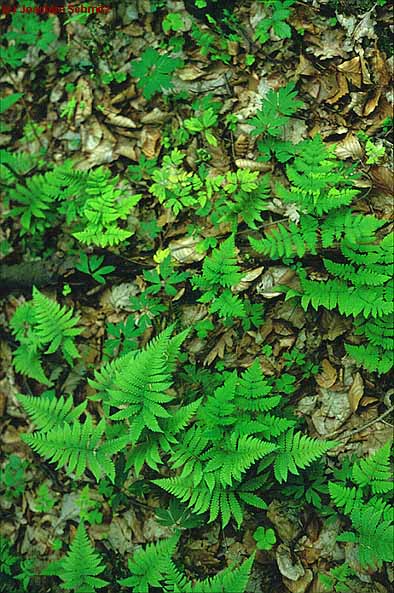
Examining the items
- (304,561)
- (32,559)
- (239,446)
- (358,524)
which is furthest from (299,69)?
(32,559)

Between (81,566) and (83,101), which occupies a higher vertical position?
(83,101)

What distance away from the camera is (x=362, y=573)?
3184 millimetres

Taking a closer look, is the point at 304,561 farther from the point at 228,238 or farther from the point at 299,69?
the point at 299,69

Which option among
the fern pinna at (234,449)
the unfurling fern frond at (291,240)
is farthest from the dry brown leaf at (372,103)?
the fern pinna at (234,449)

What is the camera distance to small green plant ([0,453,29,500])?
3983 millimetres

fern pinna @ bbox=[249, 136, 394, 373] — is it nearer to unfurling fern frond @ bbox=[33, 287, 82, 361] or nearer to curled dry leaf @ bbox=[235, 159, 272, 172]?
curled dry leaf @ bbox=[235, 159, 272, 172]

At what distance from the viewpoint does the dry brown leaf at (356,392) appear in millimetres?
3387

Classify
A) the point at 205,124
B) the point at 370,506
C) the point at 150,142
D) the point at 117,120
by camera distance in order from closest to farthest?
the point at 370,506 < the point at 205,124 < the point at 150,142 < the point at 117,120

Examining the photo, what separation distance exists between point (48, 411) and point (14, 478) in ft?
2.85

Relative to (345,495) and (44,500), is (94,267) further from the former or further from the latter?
(345,495)

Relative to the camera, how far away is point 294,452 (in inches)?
123

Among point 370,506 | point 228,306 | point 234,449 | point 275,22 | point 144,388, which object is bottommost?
→ point 370,506

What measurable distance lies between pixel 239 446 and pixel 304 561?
0.84 m

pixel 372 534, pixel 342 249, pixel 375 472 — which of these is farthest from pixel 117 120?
pixel 372 534
